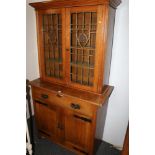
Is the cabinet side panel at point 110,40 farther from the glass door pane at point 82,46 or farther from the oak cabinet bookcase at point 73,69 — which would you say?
the glass door pane at point 82,46

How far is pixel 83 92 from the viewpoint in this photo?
170 centimetres

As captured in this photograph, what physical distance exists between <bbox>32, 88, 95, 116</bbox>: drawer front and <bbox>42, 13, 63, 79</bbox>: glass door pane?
274mm

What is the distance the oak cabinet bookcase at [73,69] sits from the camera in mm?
1498

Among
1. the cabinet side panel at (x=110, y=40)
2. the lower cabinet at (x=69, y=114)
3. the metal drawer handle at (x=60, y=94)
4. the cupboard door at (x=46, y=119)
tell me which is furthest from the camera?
the cupboard door at (x=46, y=119)

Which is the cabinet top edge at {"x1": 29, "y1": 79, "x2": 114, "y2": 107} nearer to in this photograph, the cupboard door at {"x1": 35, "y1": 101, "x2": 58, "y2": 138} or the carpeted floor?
the cupboard door at {"x1": 35, "y1": 101, "x2": 58, "y2": 138}

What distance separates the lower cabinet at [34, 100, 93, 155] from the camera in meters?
1.67

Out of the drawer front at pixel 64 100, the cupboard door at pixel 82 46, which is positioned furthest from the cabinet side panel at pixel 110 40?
the drawer front at pixel 64 100

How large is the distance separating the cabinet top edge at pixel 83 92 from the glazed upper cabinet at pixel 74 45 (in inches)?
2.4

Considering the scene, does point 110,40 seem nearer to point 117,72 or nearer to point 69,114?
point 117,72
